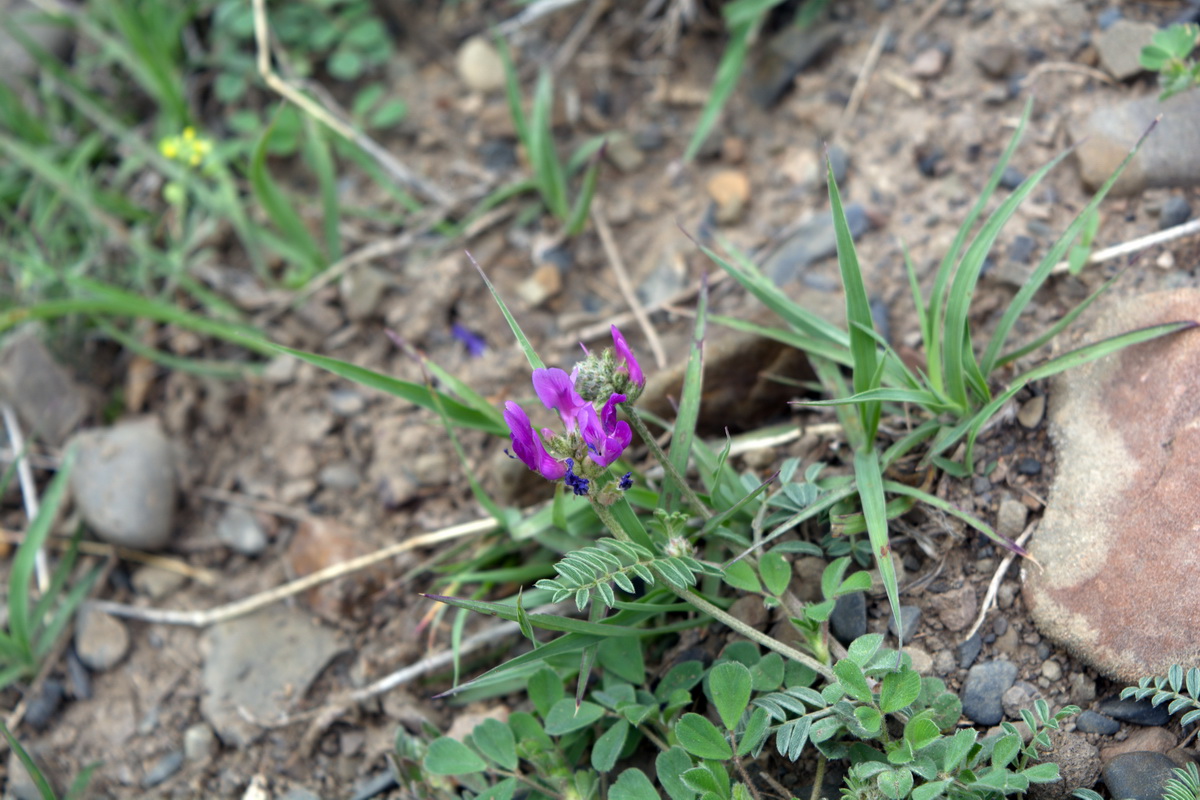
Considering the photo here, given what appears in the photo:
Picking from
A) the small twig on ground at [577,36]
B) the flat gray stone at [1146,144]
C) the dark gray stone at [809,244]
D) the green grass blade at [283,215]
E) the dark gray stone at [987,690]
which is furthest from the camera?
the small twig on ground at [577,36]

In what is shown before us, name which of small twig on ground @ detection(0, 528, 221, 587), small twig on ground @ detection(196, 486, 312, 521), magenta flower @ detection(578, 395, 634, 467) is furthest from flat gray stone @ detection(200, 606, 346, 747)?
magenta flower @ detection(578, 395, 634, 467)

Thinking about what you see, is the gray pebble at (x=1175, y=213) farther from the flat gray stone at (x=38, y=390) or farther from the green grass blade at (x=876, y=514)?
the flat gray stone at (x=38, y=390)

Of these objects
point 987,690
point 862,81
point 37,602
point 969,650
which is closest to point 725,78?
point 862,81

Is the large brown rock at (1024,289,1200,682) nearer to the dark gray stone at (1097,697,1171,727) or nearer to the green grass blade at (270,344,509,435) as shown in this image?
the dark gray stone at (1097,697,1171,727)

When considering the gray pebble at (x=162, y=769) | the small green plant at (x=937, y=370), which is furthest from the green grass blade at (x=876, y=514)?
the gray pebble at (x=162, y=769)

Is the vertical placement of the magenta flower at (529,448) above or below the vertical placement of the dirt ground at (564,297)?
above

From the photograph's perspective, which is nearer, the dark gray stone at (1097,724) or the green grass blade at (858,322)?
the dark gray stone at (1097,724)

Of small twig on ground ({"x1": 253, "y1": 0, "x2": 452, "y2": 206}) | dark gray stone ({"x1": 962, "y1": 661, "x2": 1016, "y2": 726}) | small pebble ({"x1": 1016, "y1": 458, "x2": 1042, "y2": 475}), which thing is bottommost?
dark gray stone ({"x1": 962, "y1": 661, "x2": 1016, "y2": 726})
